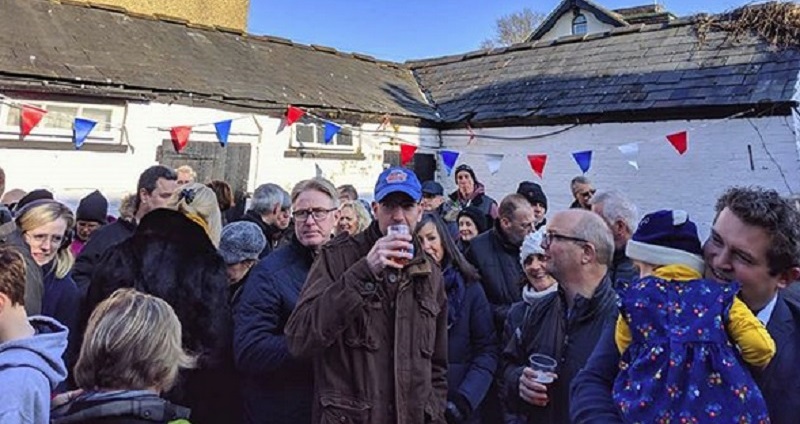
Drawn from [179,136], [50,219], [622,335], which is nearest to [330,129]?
[179,136]

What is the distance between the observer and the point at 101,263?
9.03 feet

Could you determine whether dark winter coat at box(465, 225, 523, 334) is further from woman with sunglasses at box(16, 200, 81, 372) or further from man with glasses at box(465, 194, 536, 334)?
woman with sunglasses at box(16, 200, 81, 372)

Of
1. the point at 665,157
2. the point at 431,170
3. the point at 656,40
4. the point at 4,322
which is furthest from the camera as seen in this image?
the point at 431,170

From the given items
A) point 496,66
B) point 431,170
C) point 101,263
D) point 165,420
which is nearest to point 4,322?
point 165,420

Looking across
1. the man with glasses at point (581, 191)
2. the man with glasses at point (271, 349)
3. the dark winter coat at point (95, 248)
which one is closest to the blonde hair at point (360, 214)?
the man with glasses at point (271, 349)

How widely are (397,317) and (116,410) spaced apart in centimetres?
104

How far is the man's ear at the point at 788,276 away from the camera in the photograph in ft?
5.03

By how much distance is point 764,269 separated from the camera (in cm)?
152

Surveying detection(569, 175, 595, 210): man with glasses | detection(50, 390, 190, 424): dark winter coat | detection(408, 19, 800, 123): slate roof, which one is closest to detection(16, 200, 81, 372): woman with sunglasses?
detection(50, 390, 190, 424): dark winter coat

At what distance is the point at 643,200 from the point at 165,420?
9.14m

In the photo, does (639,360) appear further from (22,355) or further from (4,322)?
(4,322)

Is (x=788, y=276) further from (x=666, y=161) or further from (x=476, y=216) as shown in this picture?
(x=666, y=161)

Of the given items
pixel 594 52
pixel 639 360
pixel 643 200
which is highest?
pixel 594 52

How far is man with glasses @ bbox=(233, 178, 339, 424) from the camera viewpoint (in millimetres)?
2580
